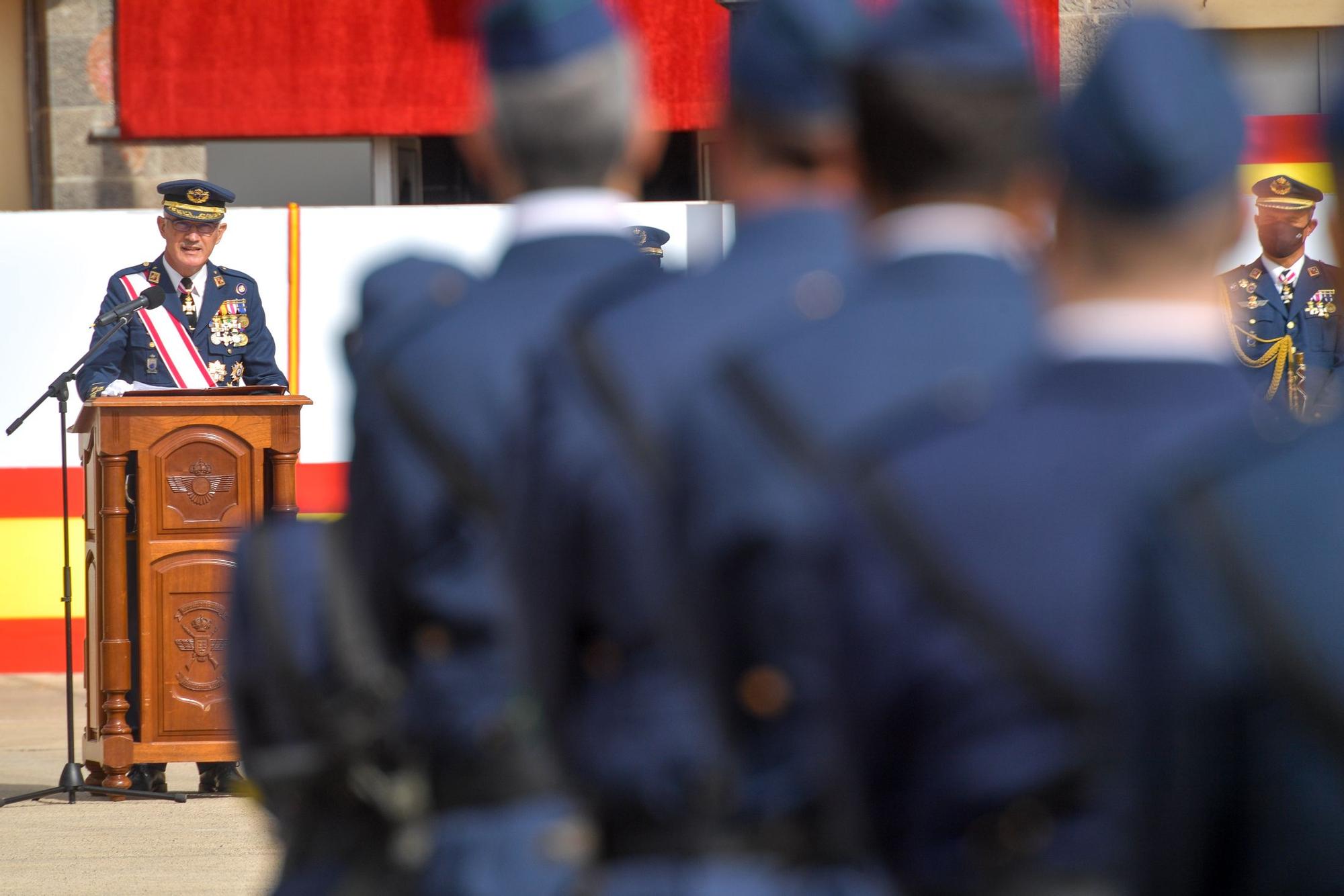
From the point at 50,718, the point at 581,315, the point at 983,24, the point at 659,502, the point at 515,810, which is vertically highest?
the point at 983,24

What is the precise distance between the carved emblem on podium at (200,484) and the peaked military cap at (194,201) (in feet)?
4.19

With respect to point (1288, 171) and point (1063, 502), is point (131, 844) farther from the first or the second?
point (1288, 171)

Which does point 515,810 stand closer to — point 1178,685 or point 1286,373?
point 1178,685

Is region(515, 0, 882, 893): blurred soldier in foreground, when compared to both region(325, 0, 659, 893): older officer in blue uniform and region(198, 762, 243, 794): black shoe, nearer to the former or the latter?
region(325, 0, 659, 893): older officer in blue uniform

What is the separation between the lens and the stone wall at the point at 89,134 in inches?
436

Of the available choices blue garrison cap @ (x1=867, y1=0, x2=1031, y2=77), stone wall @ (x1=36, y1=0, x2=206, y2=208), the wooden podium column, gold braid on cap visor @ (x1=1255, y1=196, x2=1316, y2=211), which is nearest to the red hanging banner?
stone wall @ (x1=36, y1=0, x2=206, y2=208)

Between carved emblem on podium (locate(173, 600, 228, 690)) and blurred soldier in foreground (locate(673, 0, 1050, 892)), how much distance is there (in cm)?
492

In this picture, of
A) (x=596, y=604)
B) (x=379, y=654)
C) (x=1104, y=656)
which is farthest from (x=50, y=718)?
(x=1104, y=656)

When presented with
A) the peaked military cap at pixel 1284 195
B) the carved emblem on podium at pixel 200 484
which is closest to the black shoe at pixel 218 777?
the carved emblem on podium at pixel 200 484

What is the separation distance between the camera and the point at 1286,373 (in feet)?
26.9

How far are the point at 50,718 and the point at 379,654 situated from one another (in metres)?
6.71

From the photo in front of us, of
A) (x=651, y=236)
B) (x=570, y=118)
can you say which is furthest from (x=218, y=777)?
(x=570, y=118)

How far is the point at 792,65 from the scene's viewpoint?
1.90 m

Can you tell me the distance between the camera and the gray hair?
2.18 meters
